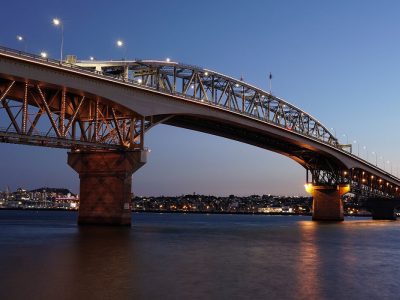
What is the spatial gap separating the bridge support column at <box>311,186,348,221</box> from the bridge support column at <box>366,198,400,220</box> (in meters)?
38.9

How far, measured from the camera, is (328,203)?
11925 cm

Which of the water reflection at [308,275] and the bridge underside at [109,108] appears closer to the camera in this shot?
the water reflection at [308,275]

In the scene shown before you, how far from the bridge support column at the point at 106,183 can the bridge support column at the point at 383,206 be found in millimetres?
110245

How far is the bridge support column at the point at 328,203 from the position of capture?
11775 cm

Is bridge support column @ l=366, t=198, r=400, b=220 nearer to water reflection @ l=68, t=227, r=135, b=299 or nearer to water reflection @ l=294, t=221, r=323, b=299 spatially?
water reflection @ l=294, t=221, r=323, b=299

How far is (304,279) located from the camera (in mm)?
24094

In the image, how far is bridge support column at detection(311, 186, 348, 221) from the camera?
386ft

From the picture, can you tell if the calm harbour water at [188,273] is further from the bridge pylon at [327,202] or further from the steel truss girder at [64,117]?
the bridge pylon at [327,202]

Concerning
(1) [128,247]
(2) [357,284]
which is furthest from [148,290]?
(1) [128,247]

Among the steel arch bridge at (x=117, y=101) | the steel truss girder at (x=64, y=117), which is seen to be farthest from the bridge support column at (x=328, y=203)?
the steel truss girder at (x=64, y=117)

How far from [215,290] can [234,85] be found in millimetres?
66306

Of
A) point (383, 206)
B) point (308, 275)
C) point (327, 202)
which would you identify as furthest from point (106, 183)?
point (383, 206)

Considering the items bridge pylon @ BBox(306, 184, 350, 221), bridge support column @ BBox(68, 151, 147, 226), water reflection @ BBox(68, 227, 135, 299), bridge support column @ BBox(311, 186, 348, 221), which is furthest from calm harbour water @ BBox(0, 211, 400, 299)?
bridge support column @ BBox(311, 186, 348, 221)

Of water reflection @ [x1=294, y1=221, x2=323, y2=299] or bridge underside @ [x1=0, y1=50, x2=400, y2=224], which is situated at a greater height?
bridge underside @ [x1=0, y1=50, x2=400, y2=224]
